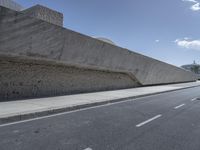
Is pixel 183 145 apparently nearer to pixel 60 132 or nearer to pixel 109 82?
pixel 60 132

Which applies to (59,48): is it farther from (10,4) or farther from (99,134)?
(10,4)

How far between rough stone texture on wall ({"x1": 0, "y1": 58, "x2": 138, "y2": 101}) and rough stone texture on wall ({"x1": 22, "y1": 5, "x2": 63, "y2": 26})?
147 inches

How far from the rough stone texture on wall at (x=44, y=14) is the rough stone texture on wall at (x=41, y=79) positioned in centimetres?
372

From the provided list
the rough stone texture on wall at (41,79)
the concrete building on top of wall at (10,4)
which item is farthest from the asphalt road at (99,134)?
the concrete building on top of wall at (10,4)

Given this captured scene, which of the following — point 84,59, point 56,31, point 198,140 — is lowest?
point 198,140

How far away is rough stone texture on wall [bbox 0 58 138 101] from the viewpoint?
10602 millimetres

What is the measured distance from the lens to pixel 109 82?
66.9 feet

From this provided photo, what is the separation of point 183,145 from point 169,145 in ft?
1.23

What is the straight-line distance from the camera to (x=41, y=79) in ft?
40.7

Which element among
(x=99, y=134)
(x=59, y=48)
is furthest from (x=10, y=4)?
(x=99, y=134)

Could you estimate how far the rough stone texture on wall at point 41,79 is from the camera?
34.8ft

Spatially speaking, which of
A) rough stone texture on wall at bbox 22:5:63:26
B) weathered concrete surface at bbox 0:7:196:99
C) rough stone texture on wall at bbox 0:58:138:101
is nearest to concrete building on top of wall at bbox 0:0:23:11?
rough stone texture on wall at bbox 22:5:63:26

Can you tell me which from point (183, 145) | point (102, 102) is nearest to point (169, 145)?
point (183, 145)

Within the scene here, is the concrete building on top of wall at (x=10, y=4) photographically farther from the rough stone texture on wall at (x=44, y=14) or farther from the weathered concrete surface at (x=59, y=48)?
the weathered concrete surface at (x=59, y=48)
